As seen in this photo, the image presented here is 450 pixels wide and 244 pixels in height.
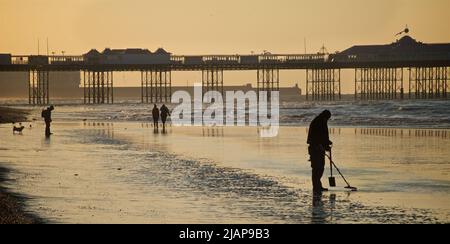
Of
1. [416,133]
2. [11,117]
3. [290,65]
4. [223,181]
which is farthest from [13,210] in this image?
[290,65]

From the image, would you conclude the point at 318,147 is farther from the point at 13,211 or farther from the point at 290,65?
the point at 290,65

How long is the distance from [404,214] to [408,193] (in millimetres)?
2585

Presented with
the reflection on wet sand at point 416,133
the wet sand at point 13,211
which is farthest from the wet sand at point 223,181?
the reflection on wet sand at point 416,133

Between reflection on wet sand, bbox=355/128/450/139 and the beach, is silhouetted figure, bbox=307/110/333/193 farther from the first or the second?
reflection on wet sand, bbox=355/128/450/139

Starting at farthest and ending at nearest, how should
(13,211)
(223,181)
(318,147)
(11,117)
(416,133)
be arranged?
(11,117), (416,133), (223,181), (318,147), (13,211)

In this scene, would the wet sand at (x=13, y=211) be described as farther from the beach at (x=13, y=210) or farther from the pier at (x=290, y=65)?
the pier at (x=290, y=65)

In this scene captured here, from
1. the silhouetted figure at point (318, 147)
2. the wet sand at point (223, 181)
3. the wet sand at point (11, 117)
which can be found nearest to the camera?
the wet sand at point (223, 181)

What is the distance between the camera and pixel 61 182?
18.4 metres

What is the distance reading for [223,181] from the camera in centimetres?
1856

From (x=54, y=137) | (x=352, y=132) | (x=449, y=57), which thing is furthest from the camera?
(x=449, y=57)

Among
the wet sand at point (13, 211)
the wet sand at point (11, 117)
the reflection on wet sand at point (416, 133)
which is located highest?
the wet sand at point (11, 117)

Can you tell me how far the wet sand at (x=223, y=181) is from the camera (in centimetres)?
1393
